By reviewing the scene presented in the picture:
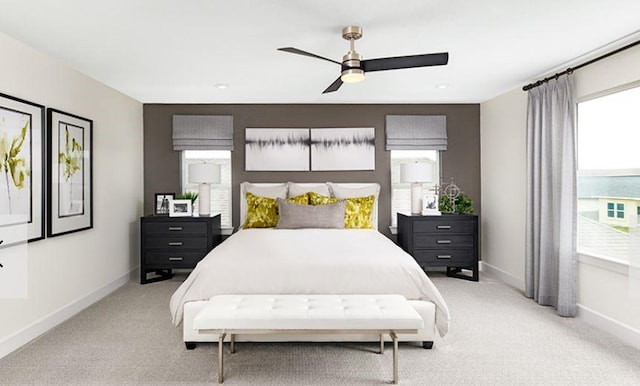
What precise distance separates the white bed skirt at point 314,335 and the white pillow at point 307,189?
8.44ft

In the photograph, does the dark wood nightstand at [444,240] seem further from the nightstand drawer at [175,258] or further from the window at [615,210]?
the nightstand drawer at [175,258]

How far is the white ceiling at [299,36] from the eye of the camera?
2.59 m

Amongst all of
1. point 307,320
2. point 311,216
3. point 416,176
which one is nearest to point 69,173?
point 311,216

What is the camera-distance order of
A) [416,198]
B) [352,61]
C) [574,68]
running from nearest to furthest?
[352,61] < [574,68] < [416,198]

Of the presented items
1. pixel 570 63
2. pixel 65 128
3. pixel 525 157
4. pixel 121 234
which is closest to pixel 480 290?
pixel 525 157

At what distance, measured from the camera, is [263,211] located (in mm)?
5086

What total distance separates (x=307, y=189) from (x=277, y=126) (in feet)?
3.18

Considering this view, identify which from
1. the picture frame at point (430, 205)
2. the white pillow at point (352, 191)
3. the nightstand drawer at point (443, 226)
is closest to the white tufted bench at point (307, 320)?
the nightstand drawer at point (443, 226)

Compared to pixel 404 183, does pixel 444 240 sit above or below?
below

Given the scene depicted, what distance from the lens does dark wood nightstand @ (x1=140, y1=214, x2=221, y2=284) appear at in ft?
16.3

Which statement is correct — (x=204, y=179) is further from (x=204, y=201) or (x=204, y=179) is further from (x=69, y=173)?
(x=69, y=173)

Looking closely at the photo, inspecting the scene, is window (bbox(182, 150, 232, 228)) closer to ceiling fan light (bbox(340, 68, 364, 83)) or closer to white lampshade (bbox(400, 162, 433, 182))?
white lampshade (bbox(400, 162, 433, 182))

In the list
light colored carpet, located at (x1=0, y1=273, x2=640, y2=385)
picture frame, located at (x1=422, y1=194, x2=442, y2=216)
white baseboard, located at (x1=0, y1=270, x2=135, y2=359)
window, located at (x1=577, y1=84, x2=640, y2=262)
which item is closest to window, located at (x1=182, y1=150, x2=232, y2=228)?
white baseboard, located at (x1=0, y1=270, x2=135, y2=359)

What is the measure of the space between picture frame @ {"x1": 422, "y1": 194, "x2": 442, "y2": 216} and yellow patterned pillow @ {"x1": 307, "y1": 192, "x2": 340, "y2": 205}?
3.66 feet
